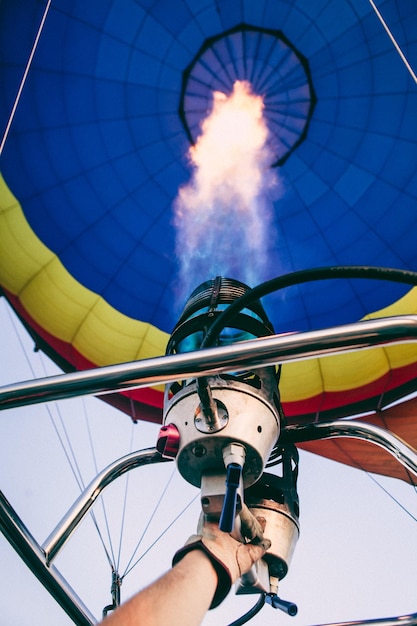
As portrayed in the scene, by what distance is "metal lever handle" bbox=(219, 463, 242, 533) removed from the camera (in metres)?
0.82

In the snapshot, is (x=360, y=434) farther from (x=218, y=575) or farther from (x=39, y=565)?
(x=39, y=565)

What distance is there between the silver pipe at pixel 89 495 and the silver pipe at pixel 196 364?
48 cm

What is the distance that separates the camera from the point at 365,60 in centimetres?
324


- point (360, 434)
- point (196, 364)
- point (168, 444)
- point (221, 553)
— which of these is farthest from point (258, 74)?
point (221, 553)

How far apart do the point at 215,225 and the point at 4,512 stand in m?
2.79

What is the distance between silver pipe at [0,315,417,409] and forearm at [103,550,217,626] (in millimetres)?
276

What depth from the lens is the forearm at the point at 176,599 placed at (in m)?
0.58

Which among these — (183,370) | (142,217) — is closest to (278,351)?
(183,370)

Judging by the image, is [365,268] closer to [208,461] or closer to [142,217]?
[208,461]

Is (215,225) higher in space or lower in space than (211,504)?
higher

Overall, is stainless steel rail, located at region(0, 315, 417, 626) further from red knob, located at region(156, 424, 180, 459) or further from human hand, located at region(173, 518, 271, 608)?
red knob, located at region(156, 424, 180, 459)

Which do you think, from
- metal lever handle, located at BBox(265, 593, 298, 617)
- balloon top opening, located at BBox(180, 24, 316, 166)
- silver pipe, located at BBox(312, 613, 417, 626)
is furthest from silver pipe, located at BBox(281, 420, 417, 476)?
balloon top opening, located at BBox(180, 24, 316, 166)

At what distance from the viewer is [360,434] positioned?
130 cm

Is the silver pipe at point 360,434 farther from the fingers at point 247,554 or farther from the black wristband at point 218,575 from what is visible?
the black wristband at point 218,575
